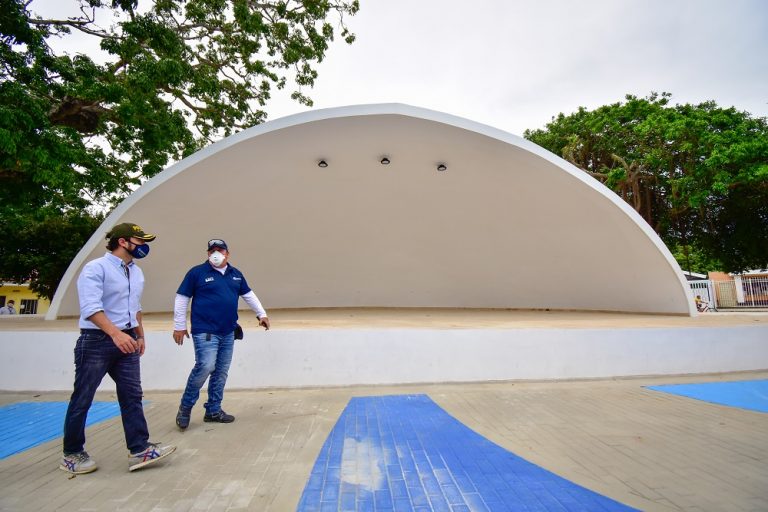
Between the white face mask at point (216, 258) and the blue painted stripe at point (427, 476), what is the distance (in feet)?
6.10

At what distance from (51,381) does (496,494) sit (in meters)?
5.66

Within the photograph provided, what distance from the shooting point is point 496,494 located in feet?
8.29

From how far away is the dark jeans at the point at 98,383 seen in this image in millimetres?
2730

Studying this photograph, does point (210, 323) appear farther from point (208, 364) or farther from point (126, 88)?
point (126, 88)

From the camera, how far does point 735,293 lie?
59.6 ft

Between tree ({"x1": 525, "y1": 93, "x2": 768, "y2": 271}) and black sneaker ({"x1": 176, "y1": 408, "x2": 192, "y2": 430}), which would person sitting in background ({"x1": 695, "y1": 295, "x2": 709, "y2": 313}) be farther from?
black sneaker ({"x1": 176, "y1": 408, "x2": 192, "y2": 430})

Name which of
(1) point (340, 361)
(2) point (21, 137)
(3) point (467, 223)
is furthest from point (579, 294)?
(2) point (21, 137)

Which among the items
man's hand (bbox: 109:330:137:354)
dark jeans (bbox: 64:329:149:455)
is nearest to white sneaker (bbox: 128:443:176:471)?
dark jeans (bbox: 64:329:149:455)

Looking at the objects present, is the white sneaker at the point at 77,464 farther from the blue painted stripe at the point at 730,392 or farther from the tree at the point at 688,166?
the tree at the point at 688,166

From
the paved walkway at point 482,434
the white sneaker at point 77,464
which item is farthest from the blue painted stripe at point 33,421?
the white sneaker at point 77,464

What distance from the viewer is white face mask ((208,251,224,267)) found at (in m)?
3.74

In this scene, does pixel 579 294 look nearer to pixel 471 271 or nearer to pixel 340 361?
pixel 471 271

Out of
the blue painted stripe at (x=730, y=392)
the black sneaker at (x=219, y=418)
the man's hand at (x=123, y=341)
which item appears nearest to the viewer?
the man's hand at (x=123, y=341)

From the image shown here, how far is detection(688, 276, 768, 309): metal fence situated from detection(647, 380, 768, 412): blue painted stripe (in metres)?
14.8
